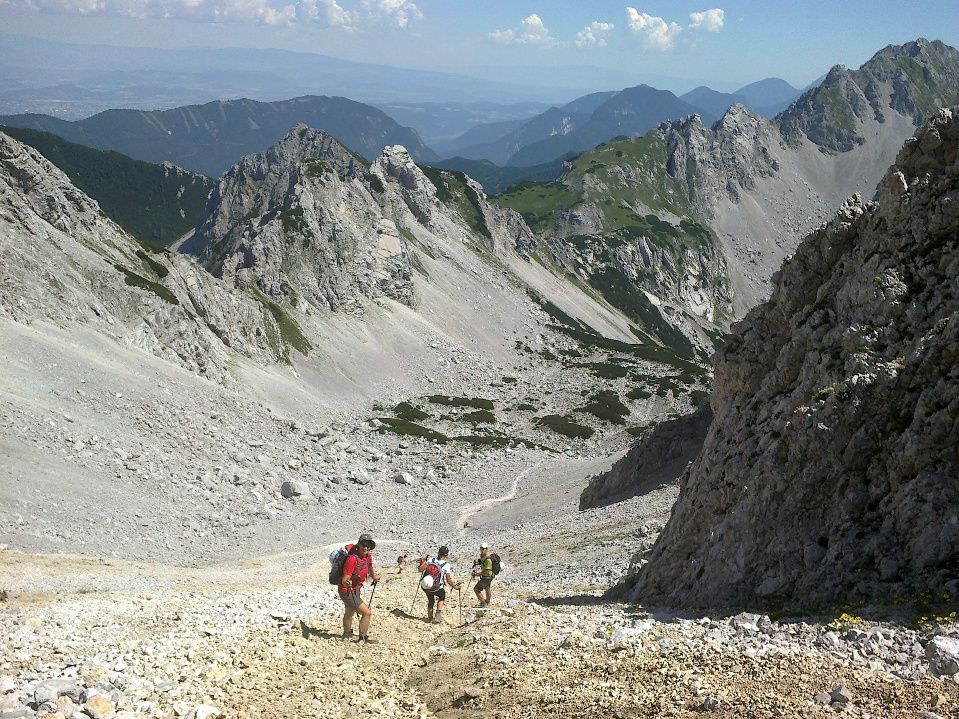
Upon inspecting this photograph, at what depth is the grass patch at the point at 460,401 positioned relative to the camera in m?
89.2

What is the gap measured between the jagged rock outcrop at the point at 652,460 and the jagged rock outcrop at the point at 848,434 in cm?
2485

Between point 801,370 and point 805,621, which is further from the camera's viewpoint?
point 801,370

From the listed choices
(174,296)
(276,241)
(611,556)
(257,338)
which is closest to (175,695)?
(611,556)

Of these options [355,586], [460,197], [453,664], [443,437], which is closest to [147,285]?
[443,437]

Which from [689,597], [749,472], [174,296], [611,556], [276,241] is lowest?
[611,556]

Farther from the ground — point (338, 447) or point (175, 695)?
point (175, 695)

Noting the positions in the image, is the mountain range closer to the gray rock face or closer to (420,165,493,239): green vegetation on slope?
the gray rock face

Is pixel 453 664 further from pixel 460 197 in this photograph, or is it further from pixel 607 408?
pixel 460 197

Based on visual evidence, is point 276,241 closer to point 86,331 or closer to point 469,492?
point 86,331

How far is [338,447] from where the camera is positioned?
63594mm

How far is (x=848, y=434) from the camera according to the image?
16.4 metres

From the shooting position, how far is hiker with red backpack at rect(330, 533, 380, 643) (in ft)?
54.4

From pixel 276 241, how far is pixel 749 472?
96910 millimetres

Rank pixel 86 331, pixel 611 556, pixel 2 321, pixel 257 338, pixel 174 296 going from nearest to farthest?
1. pixel 611 556
2. pixel 2 321
3. pixel 86 331
4. pixel 174 296
5. pixel 257 338
